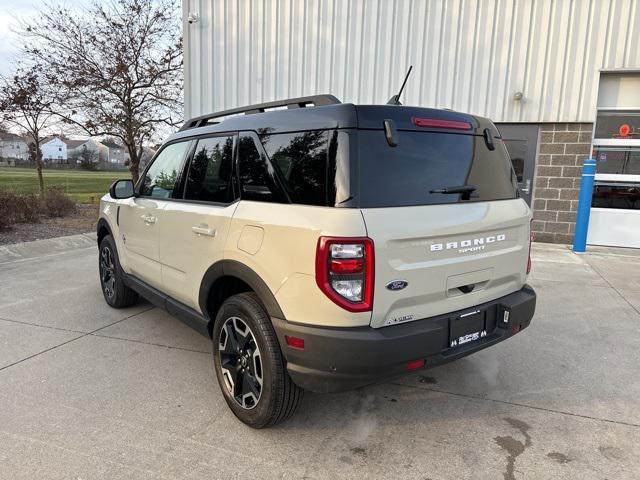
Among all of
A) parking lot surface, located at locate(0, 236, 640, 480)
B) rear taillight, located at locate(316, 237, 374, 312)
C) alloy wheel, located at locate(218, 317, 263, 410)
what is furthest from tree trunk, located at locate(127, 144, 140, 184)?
rear taillight, located at locate(316, 237, 374, 312)

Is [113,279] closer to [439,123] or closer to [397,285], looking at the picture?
[397,285]

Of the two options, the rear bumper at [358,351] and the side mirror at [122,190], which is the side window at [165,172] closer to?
the side mirror at [122,190]

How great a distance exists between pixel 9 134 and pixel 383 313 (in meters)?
14.7

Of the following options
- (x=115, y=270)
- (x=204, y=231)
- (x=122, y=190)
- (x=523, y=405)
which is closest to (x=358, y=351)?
(x=204, y=231)

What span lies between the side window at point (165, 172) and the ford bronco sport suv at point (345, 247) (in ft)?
1.52

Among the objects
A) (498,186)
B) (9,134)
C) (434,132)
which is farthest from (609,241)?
(9,134)

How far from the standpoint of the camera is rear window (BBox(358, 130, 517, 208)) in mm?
2322

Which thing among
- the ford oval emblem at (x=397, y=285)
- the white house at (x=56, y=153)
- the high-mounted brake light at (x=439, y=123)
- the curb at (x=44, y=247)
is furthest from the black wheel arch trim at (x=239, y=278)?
the white house at (x=56, y=153)

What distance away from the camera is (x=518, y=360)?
381 cm

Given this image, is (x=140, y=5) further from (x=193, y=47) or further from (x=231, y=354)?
(x=231, y=354)

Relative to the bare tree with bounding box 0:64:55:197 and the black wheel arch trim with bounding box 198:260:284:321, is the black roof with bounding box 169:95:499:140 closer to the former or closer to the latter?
the black wheel arch trim with bounding box 198:260:284:321

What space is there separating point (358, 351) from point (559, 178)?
8728mm

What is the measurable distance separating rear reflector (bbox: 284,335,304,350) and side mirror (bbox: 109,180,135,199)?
2620 mm

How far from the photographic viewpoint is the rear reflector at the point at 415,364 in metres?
2.37
